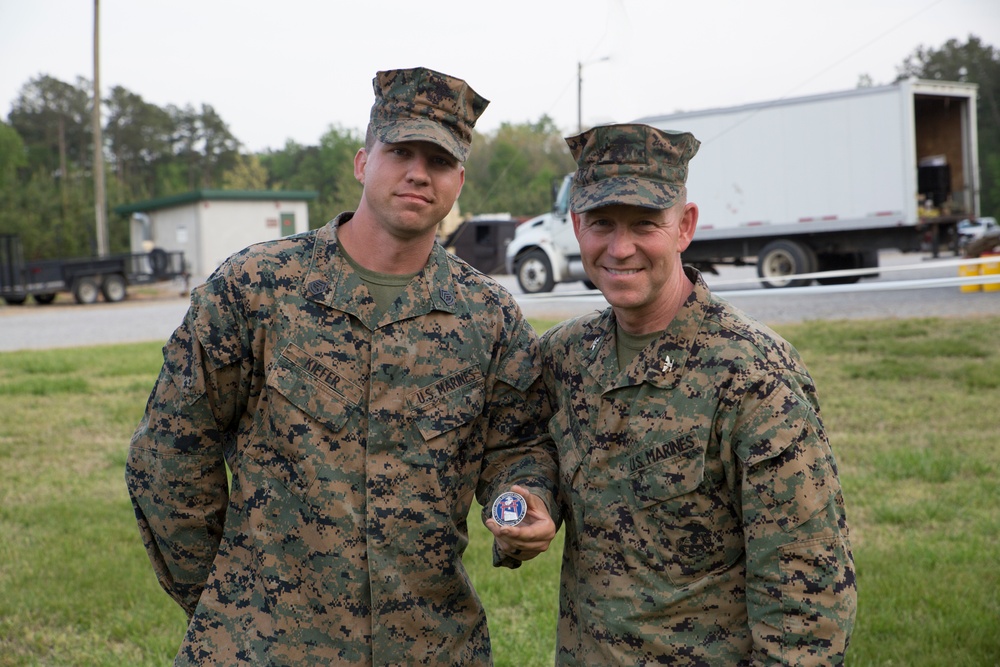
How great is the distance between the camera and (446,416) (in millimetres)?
2822

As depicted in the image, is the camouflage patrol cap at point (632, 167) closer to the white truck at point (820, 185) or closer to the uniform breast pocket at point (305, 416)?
the uniform breast pocket at point (305, 416)

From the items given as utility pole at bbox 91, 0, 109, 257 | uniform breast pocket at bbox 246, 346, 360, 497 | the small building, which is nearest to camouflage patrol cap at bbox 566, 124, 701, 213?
uniform breast pocket at bbox 246, 346, 360, 497

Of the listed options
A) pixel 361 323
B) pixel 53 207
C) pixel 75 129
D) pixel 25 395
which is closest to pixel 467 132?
pixel 361 323

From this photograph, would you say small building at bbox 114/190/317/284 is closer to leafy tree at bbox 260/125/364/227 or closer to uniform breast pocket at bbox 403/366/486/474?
leafy tree at bbox 260/125/364/227

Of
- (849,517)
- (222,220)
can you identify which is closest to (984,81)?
(222,220)

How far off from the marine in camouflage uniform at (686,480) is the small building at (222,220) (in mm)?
35241

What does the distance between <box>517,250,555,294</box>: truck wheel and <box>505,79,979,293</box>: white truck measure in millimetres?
19

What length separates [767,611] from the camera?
2389mm

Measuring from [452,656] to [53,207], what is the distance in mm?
47654

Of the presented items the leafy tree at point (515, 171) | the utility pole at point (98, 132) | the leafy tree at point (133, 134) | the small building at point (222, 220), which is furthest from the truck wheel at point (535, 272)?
the leafy tree at point (133, 134)

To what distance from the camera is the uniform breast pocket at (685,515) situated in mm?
2527

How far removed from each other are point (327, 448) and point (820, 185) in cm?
1646

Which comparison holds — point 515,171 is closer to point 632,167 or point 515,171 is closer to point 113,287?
point 113,287

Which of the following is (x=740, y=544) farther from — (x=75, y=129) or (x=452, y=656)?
(x=75, y=129)
